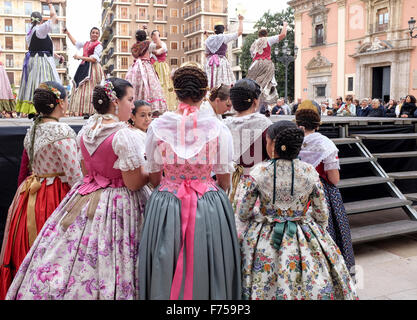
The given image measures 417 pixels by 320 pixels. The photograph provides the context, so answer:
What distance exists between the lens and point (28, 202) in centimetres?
308

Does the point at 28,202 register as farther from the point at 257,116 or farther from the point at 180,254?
the point at 257,116

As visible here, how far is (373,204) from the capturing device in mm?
5027

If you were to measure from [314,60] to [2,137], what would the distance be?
25.7 metres

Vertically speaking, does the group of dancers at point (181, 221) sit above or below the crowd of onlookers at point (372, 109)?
below

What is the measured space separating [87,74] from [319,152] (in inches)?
198

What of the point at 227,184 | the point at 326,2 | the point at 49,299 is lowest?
the point at 49,299

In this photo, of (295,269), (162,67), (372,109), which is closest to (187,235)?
(295,269)

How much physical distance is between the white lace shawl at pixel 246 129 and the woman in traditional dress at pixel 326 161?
1.17 feet

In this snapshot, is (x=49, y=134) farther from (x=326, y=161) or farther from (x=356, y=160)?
(x=356, y=160)

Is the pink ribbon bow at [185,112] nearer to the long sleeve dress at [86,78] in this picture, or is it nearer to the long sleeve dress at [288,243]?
the long sleeve dress at [288,243]

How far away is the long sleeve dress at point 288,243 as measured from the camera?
8.27ft

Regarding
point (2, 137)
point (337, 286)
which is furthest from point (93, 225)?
point (2, 137)

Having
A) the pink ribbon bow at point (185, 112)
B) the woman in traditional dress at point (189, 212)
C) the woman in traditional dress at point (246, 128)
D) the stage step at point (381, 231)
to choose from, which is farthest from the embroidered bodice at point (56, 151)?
the stage step at point (381, 231)

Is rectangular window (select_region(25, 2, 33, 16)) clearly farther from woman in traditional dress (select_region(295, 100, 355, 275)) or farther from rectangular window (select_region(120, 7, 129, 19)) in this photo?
woman in traditional dress (select_region(295, 100, 355, 275))
